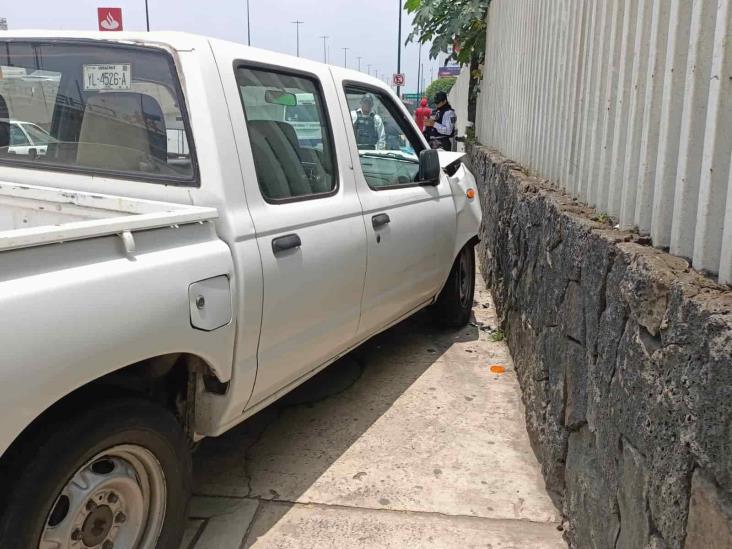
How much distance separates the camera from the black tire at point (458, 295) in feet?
17.3

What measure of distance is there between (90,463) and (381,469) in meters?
1.68

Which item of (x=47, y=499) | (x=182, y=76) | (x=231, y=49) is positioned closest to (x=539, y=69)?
(x=231, y=49)

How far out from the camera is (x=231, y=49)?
9.63 ft

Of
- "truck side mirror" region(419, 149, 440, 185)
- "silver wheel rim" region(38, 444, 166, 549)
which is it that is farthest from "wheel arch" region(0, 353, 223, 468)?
"truck side mirror" region(419, 149, 440, 185)

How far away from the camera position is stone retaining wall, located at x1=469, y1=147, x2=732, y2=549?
167cm

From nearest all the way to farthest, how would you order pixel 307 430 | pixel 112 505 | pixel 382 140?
pixel 112 505
pixel 307 430
pixel 382 140

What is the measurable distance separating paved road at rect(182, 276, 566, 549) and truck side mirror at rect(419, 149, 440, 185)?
136 cm

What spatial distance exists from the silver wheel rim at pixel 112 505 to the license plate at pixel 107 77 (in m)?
1.53

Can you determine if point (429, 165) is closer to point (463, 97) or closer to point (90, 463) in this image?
point (90, 463)

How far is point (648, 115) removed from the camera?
2346 mm

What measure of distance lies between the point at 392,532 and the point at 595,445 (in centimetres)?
95

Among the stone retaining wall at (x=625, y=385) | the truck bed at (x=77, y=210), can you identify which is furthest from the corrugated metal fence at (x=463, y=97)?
the truck bed at (x=77, y=210)

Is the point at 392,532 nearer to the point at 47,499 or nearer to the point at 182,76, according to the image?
the point at 47,499

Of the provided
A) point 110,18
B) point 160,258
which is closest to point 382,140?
point 160,258
